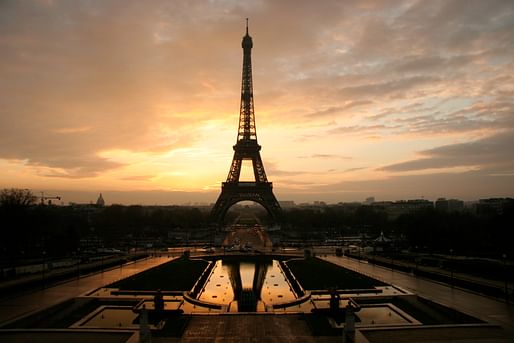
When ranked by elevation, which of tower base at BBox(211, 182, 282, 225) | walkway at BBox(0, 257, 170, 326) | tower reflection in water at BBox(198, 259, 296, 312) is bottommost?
tower reflection in water at BBox(198, 259, 296, 312)

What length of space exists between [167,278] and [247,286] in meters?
4.96

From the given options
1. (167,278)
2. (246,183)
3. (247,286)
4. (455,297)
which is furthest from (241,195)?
(455,297)

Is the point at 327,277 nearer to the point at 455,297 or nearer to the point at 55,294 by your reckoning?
the point at 455,297

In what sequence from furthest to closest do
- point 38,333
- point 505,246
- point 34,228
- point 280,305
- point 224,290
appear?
1. point 34,228
2. point 505,246
3. point 224,290
4. point 280,305
5. point 38,333

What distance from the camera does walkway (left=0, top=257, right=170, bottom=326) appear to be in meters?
19.1

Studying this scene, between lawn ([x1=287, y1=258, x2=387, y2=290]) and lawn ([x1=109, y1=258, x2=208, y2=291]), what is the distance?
21.8 ft

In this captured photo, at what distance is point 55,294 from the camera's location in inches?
901

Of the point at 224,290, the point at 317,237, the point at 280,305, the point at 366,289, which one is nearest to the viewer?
the point at 280,305

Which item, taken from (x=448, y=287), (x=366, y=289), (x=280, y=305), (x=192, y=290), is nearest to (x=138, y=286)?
(x=192, y=290)

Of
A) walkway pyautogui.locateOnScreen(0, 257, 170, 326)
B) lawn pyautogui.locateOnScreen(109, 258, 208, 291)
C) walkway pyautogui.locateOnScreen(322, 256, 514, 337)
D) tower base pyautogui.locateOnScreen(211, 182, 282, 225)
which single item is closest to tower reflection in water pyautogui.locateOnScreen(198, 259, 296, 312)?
lawn pyautogui.locateOnScreen(109, 258, 208, 291)

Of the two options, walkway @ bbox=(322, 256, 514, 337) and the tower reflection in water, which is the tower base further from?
walkway @ bbox=(322, 256, 514, 337)

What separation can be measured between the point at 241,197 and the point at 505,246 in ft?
123

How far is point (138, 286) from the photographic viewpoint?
82.4 ft

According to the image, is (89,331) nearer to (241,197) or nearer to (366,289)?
(366,289)
